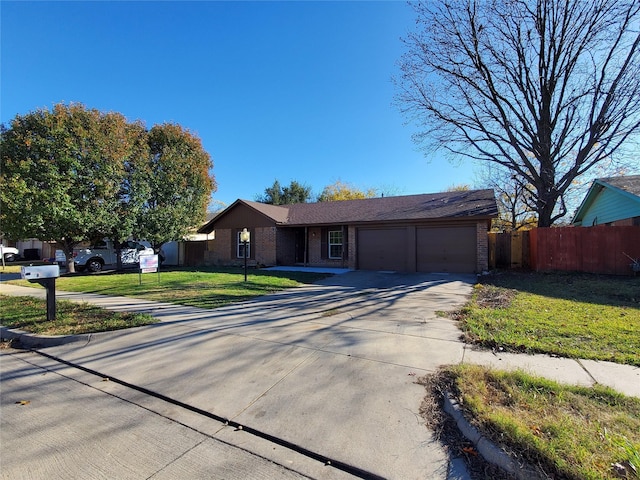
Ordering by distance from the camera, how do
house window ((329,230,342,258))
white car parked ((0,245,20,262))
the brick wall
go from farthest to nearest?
white car parked ((0,245,20,262)), the brick wall, house window ((329,230,342,258))

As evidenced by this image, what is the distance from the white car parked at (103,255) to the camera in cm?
1773

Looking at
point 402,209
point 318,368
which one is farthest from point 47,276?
point 402,209

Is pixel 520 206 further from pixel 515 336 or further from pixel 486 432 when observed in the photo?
pixel 486 432

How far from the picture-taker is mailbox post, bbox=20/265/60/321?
5945 mm

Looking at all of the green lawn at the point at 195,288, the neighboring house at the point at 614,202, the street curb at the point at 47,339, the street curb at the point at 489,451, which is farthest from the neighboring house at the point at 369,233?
the street curb at the point at 47,339

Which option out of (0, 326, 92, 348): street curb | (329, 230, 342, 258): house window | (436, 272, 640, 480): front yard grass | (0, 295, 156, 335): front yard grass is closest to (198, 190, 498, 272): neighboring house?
(329, 230, 342, 258): house window

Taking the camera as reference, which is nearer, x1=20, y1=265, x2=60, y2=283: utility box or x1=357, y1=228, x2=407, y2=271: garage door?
x1=20, y1=265, x2=60, y2=283: utility box

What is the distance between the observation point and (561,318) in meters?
6.24

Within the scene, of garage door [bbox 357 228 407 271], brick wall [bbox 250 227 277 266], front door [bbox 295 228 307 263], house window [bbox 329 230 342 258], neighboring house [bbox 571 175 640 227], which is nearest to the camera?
neighboring house [bbox 571 175 640 227]

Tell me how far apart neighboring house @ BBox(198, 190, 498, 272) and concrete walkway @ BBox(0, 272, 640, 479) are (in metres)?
8.18

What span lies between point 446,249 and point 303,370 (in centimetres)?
1242

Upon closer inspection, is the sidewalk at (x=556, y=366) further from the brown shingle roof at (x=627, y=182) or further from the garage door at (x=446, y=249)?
the brown shingle roof at (x=627, y=182)

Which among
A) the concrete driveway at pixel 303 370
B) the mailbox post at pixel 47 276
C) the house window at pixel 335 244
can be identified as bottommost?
the concrete driveway at pixel 303 370

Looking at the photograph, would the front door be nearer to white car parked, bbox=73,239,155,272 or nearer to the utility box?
white car parked, bbox=73,239,155,272
